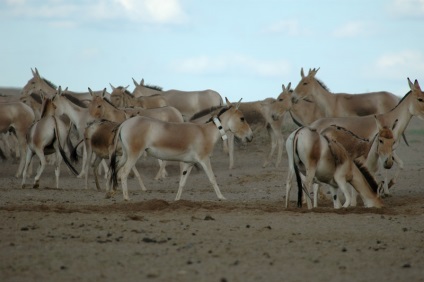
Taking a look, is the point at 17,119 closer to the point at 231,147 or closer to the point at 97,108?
the point at 97,108

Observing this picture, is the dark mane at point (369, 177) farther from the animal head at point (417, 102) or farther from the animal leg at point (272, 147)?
the animal leg at point (272, 147)

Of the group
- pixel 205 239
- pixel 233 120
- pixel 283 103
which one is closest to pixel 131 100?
pixel 283 103

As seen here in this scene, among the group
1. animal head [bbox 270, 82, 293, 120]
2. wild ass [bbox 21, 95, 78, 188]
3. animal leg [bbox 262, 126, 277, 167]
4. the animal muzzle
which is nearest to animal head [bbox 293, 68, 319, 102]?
Result: animal head [bbox 270, 82, 293, 120]

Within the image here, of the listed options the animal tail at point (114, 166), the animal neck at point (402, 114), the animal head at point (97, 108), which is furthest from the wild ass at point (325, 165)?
the animal head at point (97, 108)

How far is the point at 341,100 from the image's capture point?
22812mm

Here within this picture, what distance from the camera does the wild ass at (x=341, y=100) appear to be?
73.1 ft

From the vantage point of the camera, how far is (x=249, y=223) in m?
13.1

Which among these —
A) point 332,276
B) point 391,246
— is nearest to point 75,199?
point 391,246

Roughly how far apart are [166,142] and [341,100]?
721 cm

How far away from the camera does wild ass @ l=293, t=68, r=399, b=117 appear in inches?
877

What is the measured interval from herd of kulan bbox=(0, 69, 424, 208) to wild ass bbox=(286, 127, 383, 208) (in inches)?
0.6

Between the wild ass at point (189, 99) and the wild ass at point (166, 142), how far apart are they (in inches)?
453

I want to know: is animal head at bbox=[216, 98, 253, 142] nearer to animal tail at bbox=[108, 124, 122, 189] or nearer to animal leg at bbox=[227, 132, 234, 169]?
animal tail at bbox=[108, 124, 122, 189]

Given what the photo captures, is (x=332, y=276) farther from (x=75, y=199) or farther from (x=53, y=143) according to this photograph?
(x=53, y=143)
